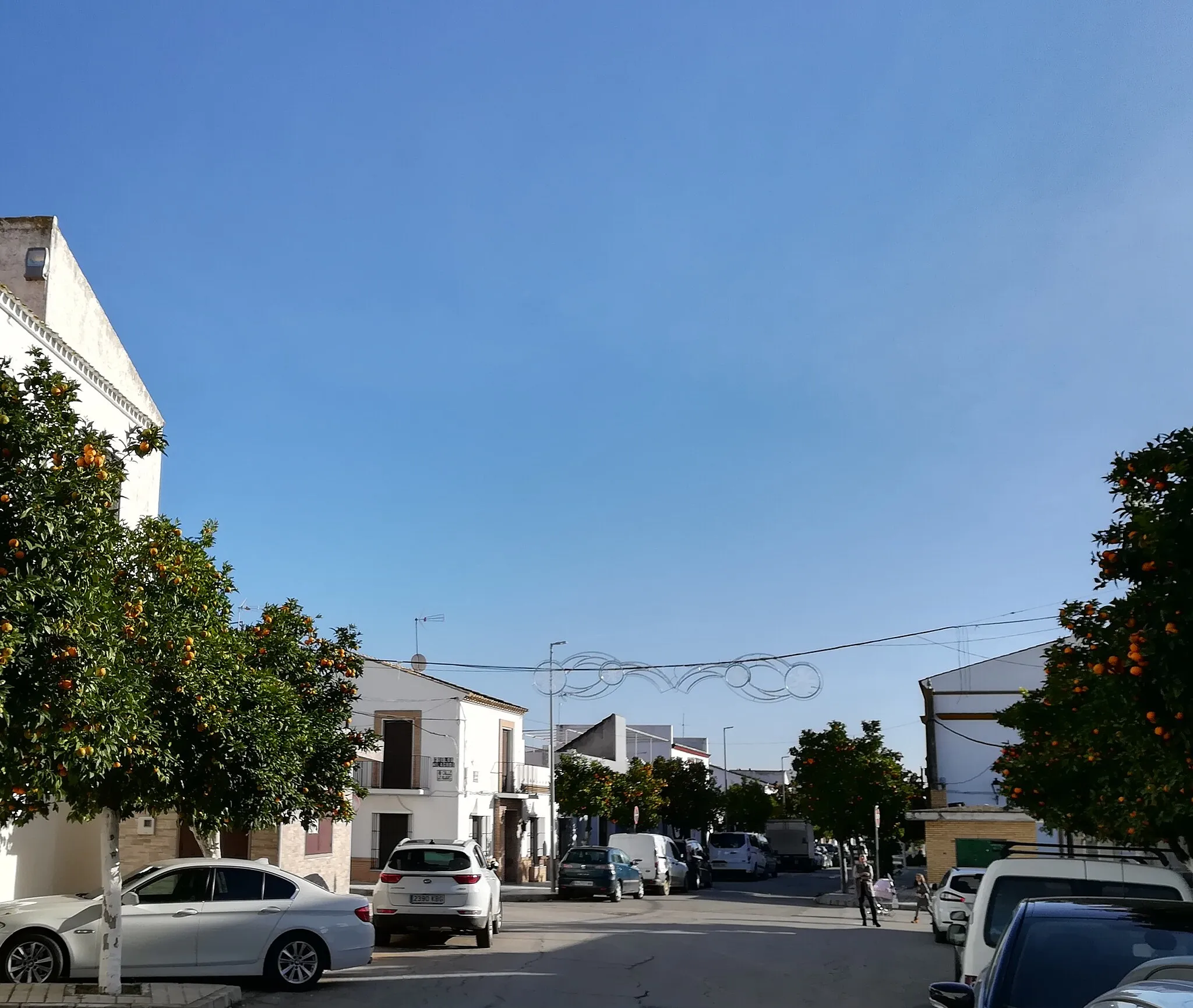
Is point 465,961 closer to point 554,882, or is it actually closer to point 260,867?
point 260,867

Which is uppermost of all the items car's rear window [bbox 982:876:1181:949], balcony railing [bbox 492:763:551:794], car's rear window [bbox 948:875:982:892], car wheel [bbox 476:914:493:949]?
balcony railing [bbox 492:763:551:794]

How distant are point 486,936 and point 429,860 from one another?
155 centimetres

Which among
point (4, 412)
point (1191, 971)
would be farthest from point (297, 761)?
point (1191, 971)

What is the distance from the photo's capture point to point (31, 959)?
43.7 feet

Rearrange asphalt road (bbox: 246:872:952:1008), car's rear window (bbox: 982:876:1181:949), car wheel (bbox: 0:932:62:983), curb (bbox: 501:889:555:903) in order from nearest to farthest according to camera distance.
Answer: car's rear window (bbox: 982:876:1181:949)
car wheel (bbox: 0:932:62:983)
asphalt road (bbox: 246:872:952:1008)
curb (bbox: 501:889:555:903)

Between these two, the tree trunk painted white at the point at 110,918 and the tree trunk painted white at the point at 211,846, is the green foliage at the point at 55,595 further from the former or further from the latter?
the tree trunk painted white at the point at 211,846

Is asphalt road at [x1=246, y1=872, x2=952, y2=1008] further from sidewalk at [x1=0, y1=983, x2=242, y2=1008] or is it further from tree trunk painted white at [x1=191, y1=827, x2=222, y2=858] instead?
tree trunk painted white at [x1=191, y1=827, x2=222, y2=858]

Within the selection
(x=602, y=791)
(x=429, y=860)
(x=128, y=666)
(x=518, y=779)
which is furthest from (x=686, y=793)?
(x=128, y=666)

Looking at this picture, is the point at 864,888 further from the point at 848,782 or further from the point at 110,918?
the point at 110,918

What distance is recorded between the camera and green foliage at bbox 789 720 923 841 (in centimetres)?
3853

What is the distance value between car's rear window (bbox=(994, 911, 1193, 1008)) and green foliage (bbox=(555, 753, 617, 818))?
45441 mm

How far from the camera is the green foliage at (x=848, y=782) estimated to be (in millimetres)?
38531

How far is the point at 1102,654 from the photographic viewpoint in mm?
10117

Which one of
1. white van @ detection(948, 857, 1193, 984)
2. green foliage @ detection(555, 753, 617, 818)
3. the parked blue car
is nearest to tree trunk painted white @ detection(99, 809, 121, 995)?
white van @ detection(948, 857, 1193, 984)
